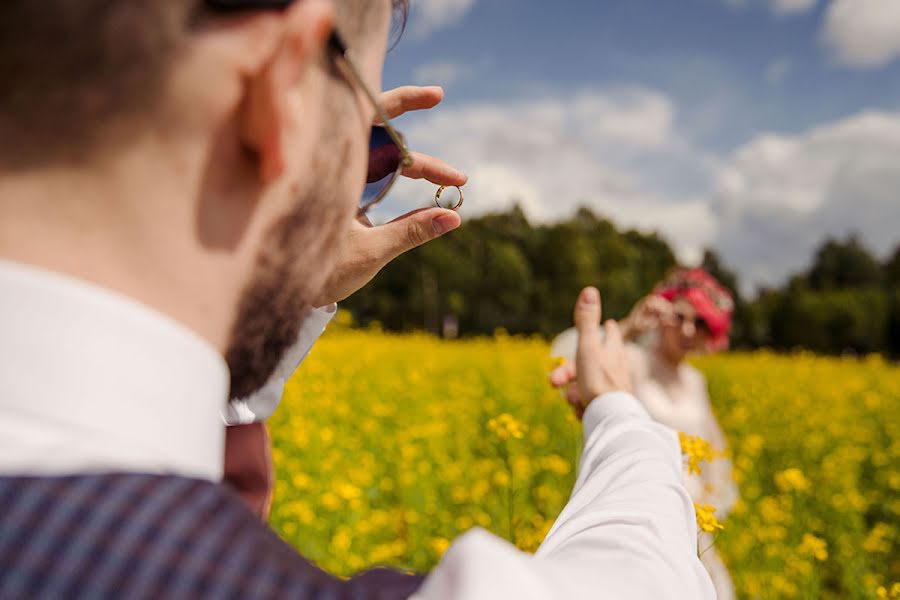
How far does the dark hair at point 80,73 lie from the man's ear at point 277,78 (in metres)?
0.05

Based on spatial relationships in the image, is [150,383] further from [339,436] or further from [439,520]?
[339,436]

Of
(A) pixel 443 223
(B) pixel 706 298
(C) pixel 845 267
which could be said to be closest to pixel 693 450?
(A) pixel 443 223

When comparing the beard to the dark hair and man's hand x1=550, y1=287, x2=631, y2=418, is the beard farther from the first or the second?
man's hand x1=550, y1=287, x2=631, y2=418

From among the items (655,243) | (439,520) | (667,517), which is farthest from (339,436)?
(655,243)

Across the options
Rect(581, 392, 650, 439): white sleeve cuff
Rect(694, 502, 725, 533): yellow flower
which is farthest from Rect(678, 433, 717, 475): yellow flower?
Rect(581, 392, 650, 439): white sleeve cuff

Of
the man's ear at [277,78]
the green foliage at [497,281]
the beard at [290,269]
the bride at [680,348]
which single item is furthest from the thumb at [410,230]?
the green foliage at [497,281]

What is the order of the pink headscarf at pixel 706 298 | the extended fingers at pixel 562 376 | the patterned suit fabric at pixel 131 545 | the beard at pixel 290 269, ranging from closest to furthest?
the patterned suit fabric at pixel 131 545
the beard at pixel 290 269
the extended fingers at pixel 562 376
the pink headscarf at pixel 706 298

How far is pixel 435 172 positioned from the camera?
1.05 m

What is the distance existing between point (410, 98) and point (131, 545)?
2.63ft

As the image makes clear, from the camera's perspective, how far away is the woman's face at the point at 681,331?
330 cm

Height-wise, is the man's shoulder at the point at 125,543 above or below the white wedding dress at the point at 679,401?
above

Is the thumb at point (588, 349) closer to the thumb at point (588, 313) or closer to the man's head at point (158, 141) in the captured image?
the thumb at point (588, 313)

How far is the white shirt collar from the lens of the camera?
407 millimetres

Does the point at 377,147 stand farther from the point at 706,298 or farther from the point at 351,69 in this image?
the point at 706,298
